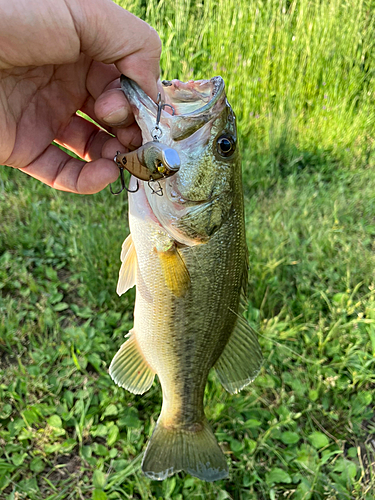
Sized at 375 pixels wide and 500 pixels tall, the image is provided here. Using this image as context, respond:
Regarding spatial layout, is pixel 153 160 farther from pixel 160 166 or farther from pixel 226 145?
pixel 226 145

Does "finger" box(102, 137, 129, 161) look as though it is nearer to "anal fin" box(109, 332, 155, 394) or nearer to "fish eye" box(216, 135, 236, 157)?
"fish eye" box(216, 135, 236, 157)

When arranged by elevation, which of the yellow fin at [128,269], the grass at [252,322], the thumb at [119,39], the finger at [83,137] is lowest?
the grass at [252,322]

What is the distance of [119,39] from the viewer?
1322mm

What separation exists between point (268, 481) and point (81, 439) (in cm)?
102

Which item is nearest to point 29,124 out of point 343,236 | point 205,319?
point 205,319

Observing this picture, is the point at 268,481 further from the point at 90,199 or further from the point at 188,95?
the point at 90,199

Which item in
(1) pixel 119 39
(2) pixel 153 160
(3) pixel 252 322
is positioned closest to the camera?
(2) pixel 153 160

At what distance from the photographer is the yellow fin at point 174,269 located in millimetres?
1510

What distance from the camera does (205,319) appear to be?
162cm

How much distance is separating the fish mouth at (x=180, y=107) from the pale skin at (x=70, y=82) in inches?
2.3

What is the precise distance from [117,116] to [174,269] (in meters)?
0.61

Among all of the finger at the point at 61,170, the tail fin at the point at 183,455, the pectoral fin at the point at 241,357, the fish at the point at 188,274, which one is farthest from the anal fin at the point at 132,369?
the finger at the point at 61,170

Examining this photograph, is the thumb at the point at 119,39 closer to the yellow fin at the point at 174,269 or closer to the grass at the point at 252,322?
the yellow fin at the point at 174,269

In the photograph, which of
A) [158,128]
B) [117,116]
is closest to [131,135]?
[117,116]
